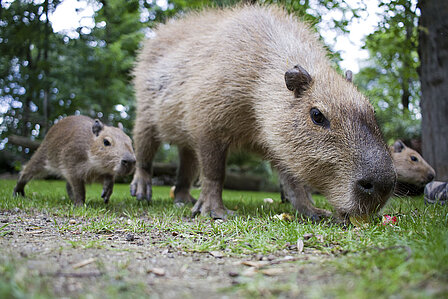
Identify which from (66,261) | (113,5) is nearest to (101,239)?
(66,261)

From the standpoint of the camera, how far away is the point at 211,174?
13.8 ft

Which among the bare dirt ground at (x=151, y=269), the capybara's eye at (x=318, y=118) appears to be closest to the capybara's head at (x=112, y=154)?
the bare dirt ground at (x=151, y=269)

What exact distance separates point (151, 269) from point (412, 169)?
5.50 m

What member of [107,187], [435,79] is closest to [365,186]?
[107,187]

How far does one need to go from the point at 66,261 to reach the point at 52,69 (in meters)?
10.6

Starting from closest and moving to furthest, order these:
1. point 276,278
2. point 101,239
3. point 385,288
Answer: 1. point 385,288
2. point 276,278
3. point 101,239

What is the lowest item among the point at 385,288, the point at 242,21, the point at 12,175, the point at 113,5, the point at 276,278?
the point at 12,175

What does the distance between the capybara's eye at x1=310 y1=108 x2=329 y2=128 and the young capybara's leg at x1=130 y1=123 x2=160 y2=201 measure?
2855 mm

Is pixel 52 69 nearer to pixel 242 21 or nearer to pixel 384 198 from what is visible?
pixel 242 21

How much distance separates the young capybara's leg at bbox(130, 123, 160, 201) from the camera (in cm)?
559

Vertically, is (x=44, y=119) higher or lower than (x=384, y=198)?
lower

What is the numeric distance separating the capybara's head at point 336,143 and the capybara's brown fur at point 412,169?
3.24 m

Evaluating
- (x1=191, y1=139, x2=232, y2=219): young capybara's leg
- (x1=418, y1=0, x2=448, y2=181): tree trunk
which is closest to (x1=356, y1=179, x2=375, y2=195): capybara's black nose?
(x1=191, y1=139, x2=232, y2=219): young capybara's leg

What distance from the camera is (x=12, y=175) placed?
35.8ft
